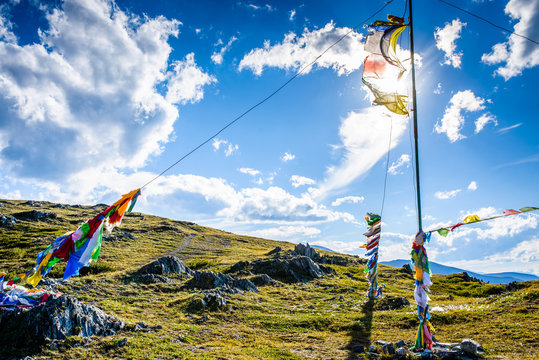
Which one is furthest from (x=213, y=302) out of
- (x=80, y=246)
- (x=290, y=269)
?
(x=290, y=269)

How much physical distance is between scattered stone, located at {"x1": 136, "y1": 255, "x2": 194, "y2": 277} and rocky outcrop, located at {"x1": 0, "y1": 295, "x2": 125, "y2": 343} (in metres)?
20.2

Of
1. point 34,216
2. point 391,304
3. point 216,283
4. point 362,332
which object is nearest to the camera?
point 362,332

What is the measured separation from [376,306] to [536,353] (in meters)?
12.5

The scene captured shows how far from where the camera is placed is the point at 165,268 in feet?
109

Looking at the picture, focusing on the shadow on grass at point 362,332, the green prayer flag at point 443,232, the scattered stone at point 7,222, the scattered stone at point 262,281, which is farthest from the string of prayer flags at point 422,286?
the scattered stone at point 7,222

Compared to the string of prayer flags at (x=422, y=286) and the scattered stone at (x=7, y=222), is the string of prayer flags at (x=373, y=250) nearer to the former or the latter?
the string of prayer flags at (x=422, y=286)

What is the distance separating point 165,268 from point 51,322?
22836 mm

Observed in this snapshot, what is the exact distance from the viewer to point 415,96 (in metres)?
11.8

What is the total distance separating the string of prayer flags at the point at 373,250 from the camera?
1015 inches

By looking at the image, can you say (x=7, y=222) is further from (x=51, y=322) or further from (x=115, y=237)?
(x=51, y=322)

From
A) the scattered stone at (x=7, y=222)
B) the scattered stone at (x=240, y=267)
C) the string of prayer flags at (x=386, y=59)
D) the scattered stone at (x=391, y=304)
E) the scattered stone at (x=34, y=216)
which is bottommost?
the scattered stone at (x=391, y=304)

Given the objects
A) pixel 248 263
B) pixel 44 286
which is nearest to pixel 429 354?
pixel 44 286

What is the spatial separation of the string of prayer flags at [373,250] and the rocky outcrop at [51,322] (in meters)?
21.9

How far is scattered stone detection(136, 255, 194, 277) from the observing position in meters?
32.5
